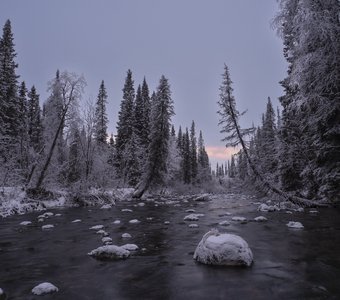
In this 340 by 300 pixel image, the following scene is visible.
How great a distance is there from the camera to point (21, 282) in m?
5.35

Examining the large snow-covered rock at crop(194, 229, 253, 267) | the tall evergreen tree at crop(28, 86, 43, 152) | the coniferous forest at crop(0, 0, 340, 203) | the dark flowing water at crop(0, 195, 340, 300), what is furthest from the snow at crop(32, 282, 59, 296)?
the tall evergreen tree at crop(28, 86, 43, 152)

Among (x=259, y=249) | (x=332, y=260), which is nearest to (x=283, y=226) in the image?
(x=259, y=249)

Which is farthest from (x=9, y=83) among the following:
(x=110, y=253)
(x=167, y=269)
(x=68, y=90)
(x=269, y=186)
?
(x=167, y=269)

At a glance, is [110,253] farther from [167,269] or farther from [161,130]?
[161,130]

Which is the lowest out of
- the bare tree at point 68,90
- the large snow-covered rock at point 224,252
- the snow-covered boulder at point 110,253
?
the snow-covered boulder at point 110,253

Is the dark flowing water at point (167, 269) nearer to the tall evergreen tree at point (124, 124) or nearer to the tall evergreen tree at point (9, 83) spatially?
the tall evergreen tree at point (9, 83)

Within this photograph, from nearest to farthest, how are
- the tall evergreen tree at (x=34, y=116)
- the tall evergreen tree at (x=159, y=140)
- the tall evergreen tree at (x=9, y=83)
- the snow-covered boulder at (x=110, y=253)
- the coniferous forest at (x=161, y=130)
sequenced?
the snow-covered boulder at (x=110, y=253) < the coniferous forest at (x=161, y=130) < the tall evergreen tree at (x=9, y=83) < the tall evergreen tree at (x=159, y=140) < the tall evergreen tree at (x=34, y=116)

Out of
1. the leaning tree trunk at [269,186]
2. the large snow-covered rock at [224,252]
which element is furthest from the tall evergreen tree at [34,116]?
the large snow-covered rock at [224,252]

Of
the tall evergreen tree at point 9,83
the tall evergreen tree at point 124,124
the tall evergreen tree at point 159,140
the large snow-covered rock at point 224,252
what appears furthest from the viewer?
the tall evergreen tree at point 124,124

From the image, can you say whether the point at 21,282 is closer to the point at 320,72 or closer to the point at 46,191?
the point at 320,72

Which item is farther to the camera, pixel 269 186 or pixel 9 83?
pixel 9 83

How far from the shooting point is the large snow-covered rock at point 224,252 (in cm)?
613

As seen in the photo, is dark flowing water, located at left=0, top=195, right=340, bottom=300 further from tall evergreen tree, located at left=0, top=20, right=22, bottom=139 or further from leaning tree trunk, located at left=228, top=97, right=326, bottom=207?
tall evergreen tree, located at left=0, top=20, right=22, bottom=139

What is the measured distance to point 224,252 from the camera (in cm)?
620
